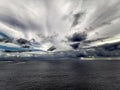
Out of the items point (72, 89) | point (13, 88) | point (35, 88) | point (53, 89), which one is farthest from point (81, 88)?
point (13, 88)

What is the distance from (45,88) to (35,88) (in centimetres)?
741

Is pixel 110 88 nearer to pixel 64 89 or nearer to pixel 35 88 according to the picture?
pixel 64 89

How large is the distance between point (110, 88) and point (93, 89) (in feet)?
43.7

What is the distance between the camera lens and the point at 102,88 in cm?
13875

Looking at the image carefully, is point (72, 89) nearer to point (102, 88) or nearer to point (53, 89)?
point (53, 89)

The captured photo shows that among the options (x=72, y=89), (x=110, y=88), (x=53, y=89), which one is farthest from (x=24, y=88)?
(x=110, y=88)

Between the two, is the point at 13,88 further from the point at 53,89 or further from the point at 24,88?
the point at 53,89

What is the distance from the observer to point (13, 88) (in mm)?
141750

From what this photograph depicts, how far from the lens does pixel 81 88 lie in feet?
459

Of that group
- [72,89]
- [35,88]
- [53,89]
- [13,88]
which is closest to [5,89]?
[13,88]

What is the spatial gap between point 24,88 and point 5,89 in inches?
554

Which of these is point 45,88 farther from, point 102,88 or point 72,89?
point 102,88

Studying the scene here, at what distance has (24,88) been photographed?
140 metres

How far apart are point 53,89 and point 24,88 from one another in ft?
72.4
